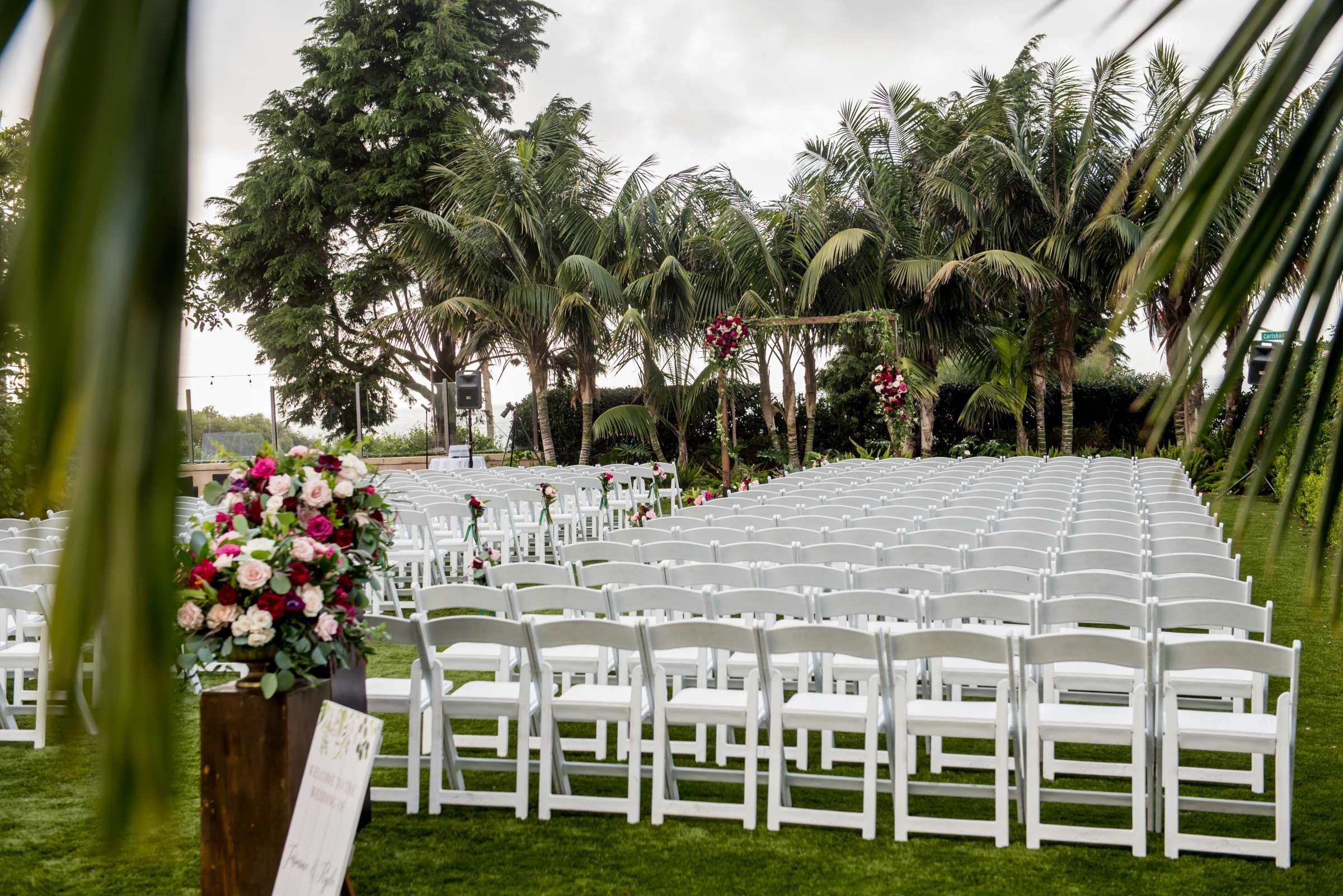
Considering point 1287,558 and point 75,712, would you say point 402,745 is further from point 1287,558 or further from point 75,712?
point 1287,558

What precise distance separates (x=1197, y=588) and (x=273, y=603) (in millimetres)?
4194

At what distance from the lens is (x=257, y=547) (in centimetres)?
393

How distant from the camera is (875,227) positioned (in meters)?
23.7

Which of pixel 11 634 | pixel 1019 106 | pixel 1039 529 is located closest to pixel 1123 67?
pixel 1019 106

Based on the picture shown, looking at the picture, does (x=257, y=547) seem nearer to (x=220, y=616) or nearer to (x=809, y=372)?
(x=220, y=616)

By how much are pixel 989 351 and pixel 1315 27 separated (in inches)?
952

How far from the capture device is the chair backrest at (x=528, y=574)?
5.95 m

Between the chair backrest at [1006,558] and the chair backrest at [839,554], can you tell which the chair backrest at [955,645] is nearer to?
the chair backrest at [1006,558]

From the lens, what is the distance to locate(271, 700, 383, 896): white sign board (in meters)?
2.88

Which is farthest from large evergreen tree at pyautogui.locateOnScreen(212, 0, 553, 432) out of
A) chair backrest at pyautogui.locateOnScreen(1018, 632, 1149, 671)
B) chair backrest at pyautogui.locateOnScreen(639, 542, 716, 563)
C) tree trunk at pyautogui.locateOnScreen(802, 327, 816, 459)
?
chair backrest at pyautogui.locateOnScreen(1018, 632, 1149, 671)

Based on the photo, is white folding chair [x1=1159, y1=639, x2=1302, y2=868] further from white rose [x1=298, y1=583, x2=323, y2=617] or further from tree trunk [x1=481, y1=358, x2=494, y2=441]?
tree trunk [x1=481, y1=358, x2=494, y2=441]

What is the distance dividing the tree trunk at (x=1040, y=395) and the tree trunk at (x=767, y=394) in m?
5.28

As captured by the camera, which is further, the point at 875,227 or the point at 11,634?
the point at 875,227

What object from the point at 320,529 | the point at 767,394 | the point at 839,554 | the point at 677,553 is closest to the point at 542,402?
the point at 767,394
